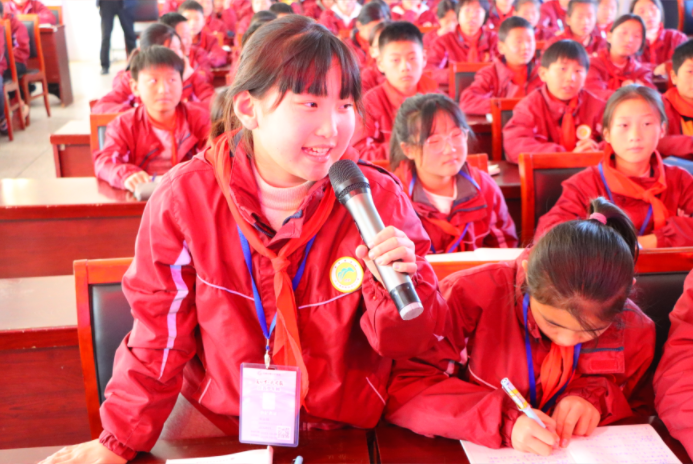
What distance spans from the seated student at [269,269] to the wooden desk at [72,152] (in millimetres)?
2234

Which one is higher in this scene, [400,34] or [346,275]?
[400,34]

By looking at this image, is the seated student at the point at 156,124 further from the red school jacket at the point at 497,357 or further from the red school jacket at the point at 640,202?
the red school jacket at the point at 497,357

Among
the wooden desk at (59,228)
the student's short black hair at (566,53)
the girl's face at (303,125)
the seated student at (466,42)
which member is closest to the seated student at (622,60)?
the student's short black hair at (566,53)

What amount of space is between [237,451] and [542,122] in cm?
273

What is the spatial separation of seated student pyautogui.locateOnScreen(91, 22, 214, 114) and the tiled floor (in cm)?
110

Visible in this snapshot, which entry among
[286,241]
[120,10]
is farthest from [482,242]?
[120,10]

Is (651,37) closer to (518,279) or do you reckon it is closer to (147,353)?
(518,279)

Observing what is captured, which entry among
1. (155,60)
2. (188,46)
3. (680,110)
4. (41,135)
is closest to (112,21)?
(41,135)

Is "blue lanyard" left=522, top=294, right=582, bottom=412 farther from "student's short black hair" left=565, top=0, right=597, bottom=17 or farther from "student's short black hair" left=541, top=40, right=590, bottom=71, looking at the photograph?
"student's short black hair" left=565, top=0, right=597, bottom=17

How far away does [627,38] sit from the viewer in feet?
15.7

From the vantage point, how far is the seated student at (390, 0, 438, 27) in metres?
8.40

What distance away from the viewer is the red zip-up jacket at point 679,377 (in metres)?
1.09

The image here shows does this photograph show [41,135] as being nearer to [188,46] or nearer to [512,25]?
[188,46]

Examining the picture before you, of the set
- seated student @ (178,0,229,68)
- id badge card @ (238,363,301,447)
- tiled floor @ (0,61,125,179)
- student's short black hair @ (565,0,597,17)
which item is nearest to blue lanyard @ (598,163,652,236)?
id badge card @ (238,363,301,447)
